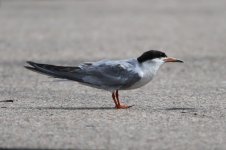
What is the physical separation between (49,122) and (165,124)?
40.5 inches

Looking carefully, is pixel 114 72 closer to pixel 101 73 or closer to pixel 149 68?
pixel 101 73

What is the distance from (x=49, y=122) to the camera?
22.9 feet

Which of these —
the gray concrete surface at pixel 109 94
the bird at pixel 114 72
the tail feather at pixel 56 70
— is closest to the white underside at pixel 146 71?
the bird at pixel 114 72

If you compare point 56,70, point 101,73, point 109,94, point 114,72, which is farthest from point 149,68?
point 109,94

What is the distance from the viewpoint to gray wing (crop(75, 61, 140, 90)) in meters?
7.59

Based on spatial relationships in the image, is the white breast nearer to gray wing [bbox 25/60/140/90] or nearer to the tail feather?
gray wing [bbox 25/60/140/90]

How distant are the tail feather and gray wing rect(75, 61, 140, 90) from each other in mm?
58

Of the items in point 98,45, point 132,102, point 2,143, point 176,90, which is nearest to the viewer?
point 2,143

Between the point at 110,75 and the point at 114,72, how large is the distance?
0.05 meters

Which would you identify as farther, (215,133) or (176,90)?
(176,90)

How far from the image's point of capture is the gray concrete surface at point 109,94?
6.32m

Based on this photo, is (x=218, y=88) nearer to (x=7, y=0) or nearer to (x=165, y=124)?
(x=165, y=124)

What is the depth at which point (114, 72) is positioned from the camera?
25.1 feet

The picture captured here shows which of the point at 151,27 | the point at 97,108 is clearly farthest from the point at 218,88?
the point at 151,27
